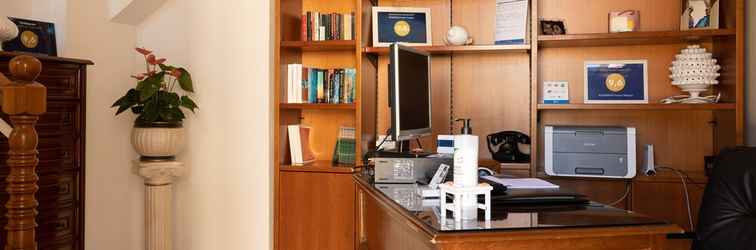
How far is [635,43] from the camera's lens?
3.22 m

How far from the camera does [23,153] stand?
1362mm

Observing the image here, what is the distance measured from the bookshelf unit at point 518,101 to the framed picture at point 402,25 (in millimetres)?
84

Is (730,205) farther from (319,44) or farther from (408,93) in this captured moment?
(319,44)

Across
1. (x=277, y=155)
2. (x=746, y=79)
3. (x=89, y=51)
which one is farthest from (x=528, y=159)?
(x=89, y=51)

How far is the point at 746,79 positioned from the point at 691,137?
0.46 m

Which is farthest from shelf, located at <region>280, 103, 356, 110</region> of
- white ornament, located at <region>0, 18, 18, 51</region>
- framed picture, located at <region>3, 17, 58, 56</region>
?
white ornament, located at <region>0, 18, 18, 51</region>

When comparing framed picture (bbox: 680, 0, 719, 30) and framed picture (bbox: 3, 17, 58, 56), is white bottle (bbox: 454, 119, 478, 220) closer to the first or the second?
framed picture (bbox: 680, 0, 719, 30)

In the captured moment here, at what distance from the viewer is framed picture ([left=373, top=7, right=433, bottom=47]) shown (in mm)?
3305

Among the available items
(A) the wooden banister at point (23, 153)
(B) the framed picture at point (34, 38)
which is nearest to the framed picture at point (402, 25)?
(B) the framed picture at point (34, 38)

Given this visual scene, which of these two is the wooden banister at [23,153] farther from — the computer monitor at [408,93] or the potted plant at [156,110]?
the potted plant at [156,110]

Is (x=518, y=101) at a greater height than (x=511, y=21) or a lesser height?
lesser

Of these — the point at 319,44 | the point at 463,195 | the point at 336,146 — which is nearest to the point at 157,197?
the point at 336,146

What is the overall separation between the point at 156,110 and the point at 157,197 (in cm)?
51

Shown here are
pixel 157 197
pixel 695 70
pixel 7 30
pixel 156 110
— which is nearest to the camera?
pixel 7 30
